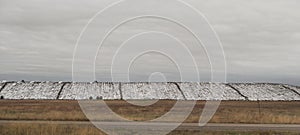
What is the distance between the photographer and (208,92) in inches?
3915

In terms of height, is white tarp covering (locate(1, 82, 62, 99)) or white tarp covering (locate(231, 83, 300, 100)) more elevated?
white tarp covering (locate(1, 82, 62, 99))

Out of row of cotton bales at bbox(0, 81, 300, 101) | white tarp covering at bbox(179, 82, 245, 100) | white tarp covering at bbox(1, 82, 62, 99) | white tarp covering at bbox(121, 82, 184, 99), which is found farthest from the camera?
white tarp covering at bbox(179, 82, 245, 100)

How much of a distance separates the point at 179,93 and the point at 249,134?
67886 mm

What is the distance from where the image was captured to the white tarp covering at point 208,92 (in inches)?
3716

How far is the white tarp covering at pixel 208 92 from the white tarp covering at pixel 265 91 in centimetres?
325

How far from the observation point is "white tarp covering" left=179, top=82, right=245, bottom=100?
94375 mm

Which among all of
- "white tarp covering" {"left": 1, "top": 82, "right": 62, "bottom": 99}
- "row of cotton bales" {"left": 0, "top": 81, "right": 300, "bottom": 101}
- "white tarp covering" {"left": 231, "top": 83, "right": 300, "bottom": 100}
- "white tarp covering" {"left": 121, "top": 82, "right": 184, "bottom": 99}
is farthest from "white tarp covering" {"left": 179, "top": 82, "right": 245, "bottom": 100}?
"white tarp covering" {"left": 1, "top": 82, "right": 62, "bottom": 99}

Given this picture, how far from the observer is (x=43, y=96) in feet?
303

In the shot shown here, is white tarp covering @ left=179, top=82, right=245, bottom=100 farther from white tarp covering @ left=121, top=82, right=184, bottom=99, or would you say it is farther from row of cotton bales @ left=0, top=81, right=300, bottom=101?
white tarp covering @ left=121, top=82, right=184, bottom=99

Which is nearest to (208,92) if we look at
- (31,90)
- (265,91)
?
(265,91)

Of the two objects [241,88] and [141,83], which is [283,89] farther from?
[141,83]

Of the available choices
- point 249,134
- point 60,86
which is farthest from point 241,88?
point 249,134

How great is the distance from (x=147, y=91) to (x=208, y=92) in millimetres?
13637

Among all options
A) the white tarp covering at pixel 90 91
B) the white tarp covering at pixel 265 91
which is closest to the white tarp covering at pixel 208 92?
the white tarp covering at pixel 265 91
